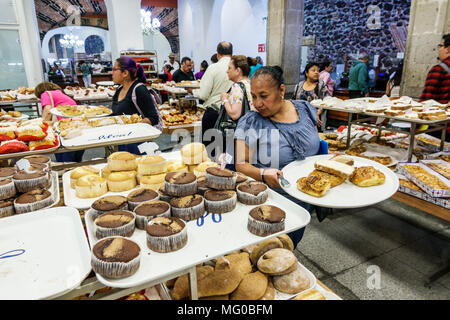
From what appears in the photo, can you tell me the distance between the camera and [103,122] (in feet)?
9.66

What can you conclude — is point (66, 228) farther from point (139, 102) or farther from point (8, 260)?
point (139, 102)

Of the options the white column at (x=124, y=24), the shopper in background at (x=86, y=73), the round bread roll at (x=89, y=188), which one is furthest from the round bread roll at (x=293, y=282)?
the shopper in background at (x=86, y=73)

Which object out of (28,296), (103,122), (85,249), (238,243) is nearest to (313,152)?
(238,243)

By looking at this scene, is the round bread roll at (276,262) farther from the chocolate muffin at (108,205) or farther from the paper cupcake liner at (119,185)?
the paper cupcake liner at (119,185)

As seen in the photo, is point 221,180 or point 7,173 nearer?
point 221,180

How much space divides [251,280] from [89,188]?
3.01 ft

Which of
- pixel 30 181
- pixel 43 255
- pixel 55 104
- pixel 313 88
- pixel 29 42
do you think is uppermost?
pixel 29 42

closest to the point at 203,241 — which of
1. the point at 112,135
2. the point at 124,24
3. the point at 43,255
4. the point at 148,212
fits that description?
the point at 148,212

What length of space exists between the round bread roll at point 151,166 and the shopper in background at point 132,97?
1.76m

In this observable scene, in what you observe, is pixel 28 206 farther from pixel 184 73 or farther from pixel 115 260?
pixel 184 73

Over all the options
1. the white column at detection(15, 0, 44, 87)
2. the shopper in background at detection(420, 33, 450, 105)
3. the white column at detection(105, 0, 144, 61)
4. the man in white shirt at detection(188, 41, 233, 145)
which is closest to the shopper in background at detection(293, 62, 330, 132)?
the man in white shirt at detection(188, 41, 233, 145)

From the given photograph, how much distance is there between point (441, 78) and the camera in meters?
3.55

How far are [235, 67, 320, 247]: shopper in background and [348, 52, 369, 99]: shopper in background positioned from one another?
704 cm
